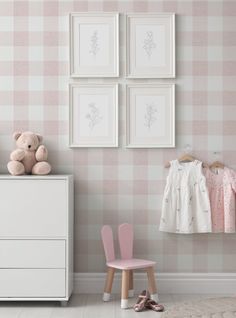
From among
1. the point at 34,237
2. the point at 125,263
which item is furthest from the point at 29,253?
the point at 125,263

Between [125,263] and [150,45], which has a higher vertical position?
[150,45]

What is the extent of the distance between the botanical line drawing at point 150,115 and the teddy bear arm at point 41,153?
747mm

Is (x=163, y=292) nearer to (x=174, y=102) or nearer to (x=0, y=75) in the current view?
(x=174, y=102)

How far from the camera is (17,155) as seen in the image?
14.1 ft

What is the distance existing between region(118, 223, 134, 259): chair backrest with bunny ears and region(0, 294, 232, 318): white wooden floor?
31 cm

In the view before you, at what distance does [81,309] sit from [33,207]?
2.40ft

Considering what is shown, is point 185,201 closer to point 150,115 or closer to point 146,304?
point 150,115

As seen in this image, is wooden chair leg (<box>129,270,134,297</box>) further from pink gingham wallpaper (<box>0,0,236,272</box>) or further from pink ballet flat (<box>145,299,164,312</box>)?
pink ballet flat (<box>145,299,164,312</box>)

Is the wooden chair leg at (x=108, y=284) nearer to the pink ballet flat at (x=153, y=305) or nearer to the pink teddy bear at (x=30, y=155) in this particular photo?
the pink ballet flat at (x=153, y=305)

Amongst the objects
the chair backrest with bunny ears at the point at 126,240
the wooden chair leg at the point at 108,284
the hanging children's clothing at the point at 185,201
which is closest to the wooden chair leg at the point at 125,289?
the wooden chair leg at the point at 108,284

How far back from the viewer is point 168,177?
4.50 m

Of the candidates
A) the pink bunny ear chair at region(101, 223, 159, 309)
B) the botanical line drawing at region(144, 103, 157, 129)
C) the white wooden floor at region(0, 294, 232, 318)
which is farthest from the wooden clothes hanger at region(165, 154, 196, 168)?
the white wooden floor at region(0, 294, 232, 318)

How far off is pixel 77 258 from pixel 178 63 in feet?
5.21

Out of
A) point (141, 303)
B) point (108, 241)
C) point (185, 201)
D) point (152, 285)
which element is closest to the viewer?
point (141, 303)
